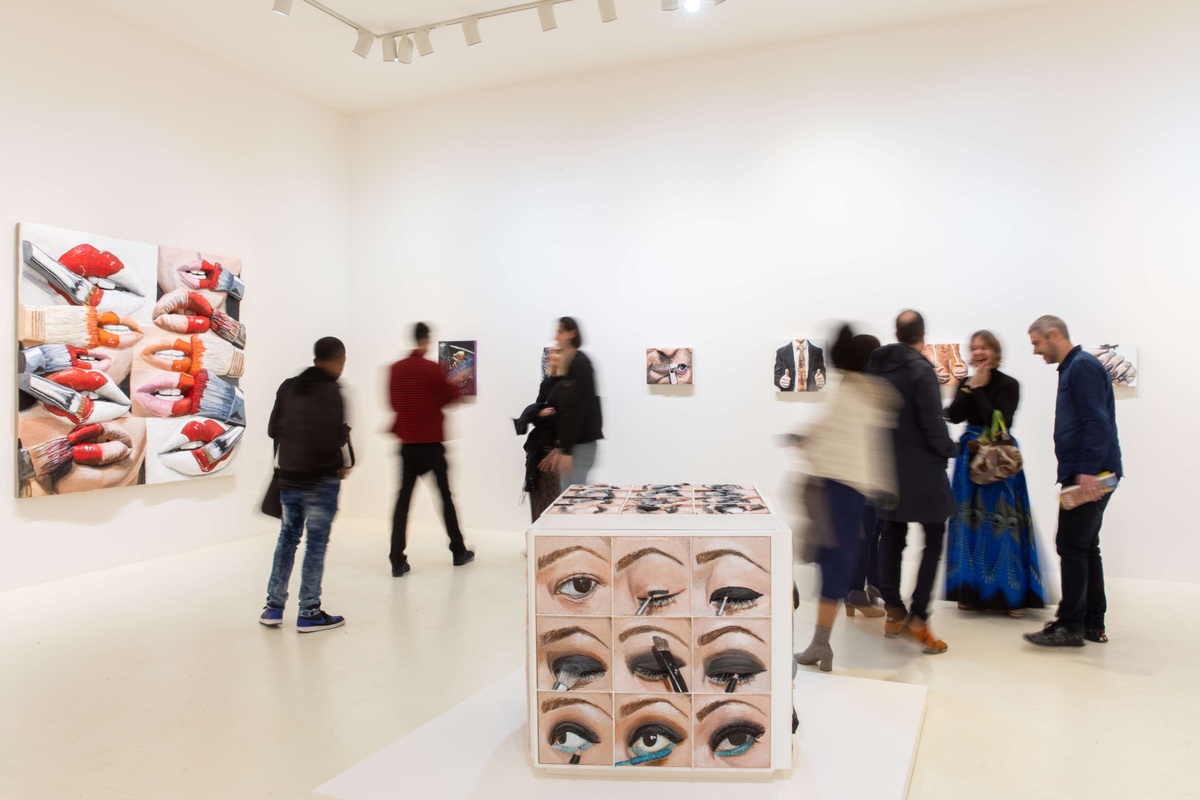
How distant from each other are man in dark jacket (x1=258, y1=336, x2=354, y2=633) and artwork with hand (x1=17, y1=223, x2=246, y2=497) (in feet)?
6.59

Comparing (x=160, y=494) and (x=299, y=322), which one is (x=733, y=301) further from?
(x=160, y=494)

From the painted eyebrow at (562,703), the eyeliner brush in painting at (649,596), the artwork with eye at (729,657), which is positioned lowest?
the painted eyebrow at (562,703)

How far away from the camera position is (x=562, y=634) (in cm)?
250

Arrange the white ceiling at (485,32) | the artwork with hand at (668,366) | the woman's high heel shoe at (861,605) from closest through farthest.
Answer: the woman's high heel shoe at (861,605) → the white ceiling at (485,32) → the artwork with hand at (668,366)

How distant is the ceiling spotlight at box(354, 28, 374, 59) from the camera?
5.79m

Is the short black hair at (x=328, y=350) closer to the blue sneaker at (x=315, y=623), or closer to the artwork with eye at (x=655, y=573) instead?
the blue sneaker at (x=315, y=623)

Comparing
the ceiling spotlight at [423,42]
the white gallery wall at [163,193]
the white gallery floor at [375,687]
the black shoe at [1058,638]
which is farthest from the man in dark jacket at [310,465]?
the black shoe at [1058,638]

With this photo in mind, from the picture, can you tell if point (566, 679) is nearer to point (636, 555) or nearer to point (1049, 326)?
point (636, 555)

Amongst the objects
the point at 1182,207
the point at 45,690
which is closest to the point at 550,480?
the point at 45,690

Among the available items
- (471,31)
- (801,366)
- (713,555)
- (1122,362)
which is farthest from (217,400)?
(1122,362)

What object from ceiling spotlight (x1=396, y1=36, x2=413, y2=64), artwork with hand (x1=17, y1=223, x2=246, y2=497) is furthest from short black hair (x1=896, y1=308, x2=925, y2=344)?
artwork with hand (x1=17, y1=223, x2=246, y2=497)

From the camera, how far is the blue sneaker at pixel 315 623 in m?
4.17

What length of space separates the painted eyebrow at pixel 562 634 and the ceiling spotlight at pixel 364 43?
16.2 feet

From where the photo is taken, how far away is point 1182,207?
502 centimetres
